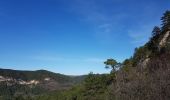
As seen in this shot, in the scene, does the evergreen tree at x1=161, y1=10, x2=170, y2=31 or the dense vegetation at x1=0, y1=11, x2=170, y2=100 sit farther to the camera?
the evergreen tree at x1=161, y1=10, x2=170, y2=31

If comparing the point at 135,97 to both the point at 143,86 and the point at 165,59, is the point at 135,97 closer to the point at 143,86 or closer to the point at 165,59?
the point at 143,86

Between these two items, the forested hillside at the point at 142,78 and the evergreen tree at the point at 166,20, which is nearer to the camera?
the forested hillside at the point at 142,78

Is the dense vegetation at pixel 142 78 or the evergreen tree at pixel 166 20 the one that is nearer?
the dense vegetation at pixel 142 78

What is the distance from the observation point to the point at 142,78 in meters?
60.6

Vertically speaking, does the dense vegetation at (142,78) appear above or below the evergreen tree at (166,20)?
below

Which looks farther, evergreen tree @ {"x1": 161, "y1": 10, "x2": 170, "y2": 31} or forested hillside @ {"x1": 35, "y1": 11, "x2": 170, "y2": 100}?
evergreen tree @ {"x1": 161, "y1": 10, "x2": 170, "y2": 31}

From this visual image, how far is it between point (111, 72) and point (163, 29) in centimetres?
2184

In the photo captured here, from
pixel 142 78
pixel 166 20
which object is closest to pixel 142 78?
pixel 142 78

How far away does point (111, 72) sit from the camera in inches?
3873

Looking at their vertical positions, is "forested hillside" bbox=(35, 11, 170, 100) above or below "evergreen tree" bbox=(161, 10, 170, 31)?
below

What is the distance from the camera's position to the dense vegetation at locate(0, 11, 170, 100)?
172ft

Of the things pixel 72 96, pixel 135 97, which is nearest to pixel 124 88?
pixel 135 97

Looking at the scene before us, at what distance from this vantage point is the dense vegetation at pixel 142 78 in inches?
2060

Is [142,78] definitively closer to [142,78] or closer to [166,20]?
[142,78]
